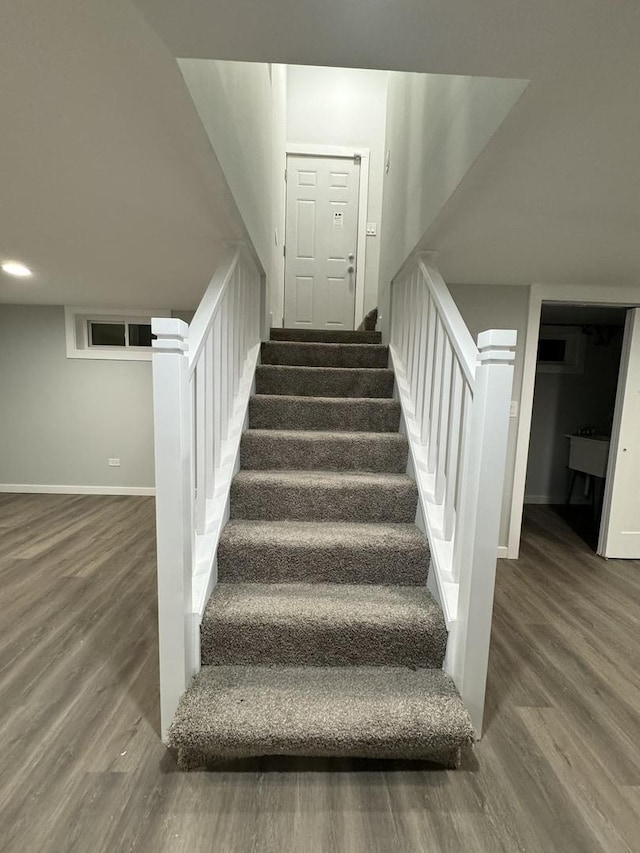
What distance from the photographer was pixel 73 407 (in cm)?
430

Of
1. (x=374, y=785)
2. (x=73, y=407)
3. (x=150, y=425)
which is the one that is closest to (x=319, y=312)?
(x=150, y=425)

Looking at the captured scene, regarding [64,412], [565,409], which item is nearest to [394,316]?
[565,409]

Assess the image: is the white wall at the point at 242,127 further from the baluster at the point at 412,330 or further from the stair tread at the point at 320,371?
the baluster at the point at 412,330

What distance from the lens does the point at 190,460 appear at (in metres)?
1.34

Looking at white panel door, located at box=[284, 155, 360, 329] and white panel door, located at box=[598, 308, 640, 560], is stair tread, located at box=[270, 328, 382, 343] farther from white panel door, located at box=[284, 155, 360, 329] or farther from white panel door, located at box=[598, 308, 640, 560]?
white panel door, located at box=[598, 308, 640, 560]

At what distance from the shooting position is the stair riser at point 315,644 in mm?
1421

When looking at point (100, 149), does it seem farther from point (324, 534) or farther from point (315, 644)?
point (315, 644)

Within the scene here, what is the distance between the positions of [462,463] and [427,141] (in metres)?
1.64

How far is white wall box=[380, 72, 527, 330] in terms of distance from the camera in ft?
4.17

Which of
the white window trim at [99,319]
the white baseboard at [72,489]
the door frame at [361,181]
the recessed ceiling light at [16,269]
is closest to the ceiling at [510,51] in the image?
the recessed ceiling light at [16,269]

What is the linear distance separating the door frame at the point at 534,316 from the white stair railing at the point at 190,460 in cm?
208

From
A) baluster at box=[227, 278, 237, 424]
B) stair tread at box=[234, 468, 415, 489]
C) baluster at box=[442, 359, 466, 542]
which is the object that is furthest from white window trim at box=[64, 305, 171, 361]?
baluster at box=[442, 359, 466, 542]

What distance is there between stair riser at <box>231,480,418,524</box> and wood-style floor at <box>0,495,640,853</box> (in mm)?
779

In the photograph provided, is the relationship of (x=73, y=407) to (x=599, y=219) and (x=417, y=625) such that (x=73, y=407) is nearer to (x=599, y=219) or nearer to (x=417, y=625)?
(x=417, y=625)
